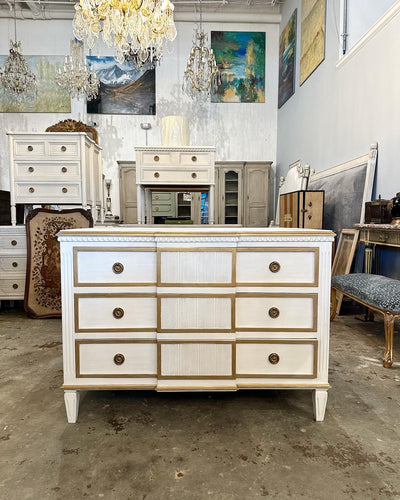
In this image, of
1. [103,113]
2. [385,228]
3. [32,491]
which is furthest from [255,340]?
[103,113]

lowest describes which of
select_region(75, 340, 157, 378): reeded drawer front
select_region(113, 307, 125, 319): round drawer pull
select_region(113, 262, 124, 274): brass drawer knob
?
select_region(75, 340, 157, 378): reeded drawer front

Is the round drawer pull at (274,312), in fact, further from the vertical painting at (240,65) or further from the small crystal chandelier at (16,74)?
the vertical painting at (240,65)

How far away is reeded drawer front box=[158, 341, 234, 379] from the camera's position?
1.93 metres

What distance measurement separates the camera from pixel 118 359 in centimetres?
193

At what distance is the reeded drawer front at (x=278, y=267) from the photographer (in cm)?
190

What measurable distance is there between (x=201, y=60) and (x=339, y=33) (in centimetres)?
283

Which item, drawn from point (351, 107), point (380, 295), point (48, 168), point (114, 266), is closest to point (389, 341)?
point (380, 295)

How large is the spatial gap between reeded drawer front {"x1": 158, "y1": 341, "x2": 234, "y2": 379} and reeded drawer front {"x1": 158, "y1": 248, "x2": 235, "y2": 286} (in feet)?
1.11

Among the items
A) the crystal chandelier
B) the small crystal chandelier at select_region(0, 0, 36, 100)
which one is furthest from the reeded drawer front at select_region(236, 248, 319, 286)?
the small crystal chandelier at select_region(0, 0, 36, 100)

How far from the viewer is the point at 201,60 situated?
23.3 ft

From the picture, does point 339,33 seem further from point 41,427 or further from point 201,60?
point 41,427

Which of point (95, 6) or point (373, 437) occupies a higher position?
point (95, 6)

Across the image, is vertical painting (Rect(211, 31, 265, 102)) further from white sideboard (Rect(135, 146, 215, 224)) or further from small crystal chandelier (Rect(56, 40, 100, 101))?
white sideboard (Rect(135, 146, 215, 224))

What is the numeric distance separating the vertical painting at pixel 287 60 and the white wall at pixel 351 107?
266 millimetres
